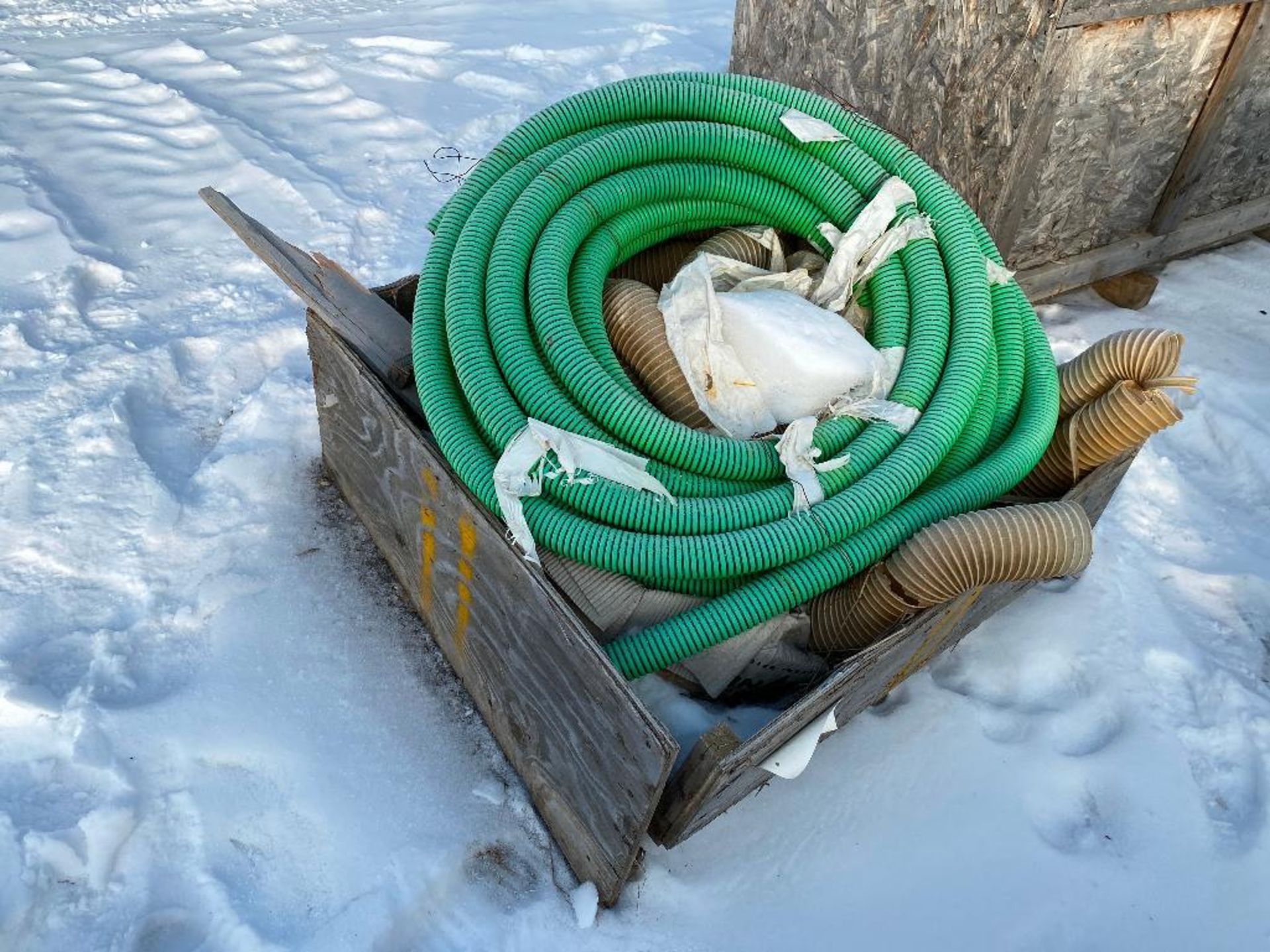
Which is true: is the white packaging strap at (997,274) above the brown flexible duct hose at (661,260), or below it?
above

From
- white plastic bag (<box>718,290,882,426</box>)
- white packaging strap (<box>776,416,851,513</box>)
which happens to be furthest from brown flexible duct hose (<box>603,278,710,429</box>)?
white packaging strap (<box>776,416,851,513</box>)

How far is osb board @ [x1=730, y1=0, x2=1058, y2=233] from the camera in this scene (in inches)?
124

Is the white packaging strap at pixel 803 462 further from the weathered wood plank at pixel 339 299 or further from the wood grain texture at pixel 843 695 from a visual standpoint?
the weathered wood plank at pixel 339 299

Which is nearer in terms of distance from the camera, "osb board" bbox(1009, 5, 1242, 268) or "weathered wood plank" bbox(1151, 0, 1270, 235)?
"osb board" bbox(1009, 5, 1242, 268)

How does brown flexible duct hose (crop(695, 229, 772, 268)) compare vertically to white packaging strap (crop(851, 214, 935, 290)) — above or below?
below

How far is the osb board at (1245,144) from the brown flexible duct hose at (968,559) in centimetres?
260

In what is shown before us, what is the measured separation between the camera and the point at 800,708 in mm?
1779

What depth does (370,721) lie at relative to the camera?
2.31 m

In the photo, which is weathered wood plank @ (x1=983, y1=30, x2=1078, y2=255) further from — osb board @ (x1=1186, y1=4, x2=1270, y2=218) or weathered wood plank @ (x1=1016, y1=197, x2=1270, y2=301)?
osb board @ (x1=1186, y1=4, x2=1270, y2=218)

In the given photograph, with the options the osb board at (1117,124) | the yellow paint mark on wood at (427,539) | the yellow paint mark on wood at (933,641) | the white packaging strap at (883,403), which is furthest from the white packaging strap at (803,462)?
the osb board at (1117,124)

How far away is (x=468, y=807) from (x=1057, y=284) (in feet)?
10.1

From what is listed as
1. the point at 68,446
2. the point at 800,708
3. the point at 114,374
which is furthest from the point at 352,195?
the point at 800,708

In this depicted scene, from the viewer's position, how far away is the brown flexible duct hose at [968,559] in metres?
1.97

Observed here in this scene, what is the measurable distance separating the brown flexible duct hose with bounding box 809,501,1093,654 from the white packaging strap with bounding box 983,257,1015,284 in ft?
2.47
